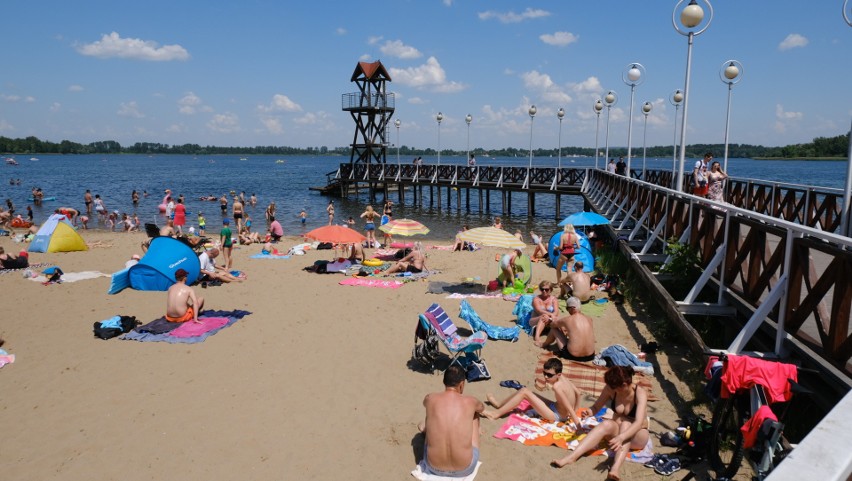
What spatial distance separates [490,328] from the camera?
28.8 feet

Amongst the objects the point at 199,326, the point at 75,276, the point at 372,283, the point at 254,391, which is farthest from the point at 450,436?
the point at 75,276

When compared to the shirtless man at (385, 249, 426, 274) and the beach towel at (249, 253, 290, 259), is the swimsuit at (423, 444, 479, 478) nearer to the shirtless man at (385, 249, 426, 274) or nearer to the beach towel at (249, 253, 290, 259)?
the shirtless man at (385, 249, 426, 274)

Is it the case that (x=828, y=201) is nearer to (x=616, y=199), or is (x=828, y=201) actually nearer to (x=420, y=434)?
(x=616, y=199)

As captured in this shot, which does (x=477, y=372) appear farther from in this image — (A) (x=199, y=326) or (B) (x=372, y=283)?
(B) (x=372, y=283)

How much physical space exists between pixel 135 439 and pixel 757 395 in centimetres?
→ 599

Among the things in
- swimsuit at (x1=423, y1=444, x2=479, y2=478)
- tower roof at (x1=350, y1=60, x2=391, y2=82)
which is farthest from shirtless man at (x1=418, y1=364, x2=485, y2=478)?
tower roof at (x1=350, y1=60, x2=391, y2=82)

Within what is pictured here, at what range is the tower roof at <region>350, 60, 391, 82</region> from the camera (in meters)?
38.8

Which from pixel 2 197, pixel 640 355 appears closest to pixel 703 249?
pixel 640 355

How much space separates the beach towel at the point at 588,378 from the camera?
6695 mm

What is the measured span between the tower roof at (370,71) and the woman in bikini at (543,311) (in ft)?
108

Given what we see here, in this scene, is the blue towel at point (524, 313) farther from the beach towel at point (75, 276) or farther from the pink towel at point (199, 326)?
the beach towel at point (75, 276)

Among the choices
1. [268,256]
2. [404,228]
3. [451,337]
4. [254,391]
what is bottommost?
[254,391]

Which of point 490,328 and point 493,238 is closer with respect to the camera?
point 490,328

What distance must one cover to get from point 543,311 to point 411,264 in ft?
17.3
